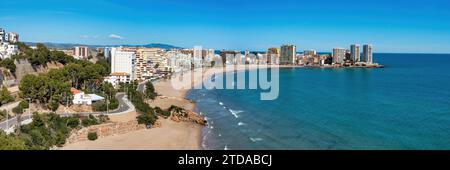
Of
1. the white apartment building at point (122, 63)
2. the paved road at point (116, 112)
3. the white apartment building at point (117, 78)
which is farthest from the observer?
the white apartment building at point (122, 63)

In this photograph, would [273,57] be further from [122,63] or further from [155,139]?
[155,139]

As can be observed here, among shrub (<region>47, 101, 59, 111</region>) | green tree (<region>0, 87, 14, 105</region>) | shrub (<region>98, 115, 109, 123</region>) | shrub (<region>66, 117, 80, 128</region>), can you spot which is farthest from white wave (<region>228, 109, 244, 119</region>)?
green tree (<region>0, 87, 14, 105</region>)

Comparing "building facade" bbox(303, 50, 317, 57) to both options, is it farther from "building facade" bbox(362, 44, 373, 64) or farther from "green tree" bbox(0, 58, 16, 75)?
"green tree" bbox(0, 58, 16, 75)

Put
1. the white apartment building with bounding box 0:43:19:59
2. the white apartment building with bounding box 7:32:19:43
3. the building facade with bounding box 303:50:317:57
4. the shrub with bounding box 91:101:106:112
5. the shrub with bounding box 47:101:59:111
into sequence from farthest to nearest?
the building facade with bounding box 303:50:317:57 < the white apartment building with bounding box 7:32:19:43 < the white apartment building with bounding box 0:43:19:59 < the shrub with bounding box 91:101:106:112 < the shrub with bounding box 47:101:59:111

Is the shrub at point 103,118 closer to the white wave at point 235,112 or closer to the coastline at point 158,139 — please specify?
the coastline at point 158,139

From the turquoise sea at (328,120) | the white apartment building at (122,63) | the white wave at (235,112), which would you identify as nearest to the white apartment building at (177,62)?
the white apartment building at (122,63)

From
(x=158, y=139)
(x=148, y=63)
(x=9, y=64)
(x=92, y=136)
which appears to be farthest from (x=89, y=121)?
(x=148, y=63)

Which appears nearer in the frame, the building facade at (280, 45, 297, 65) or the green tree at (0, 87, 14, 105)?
the green tree at (0, 87, 14, 105)
